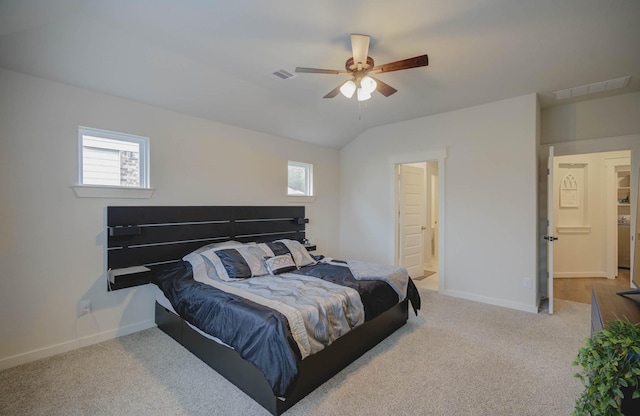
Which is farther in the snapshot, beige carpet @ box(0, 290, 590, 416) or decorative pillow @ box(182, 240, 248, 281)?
decorative pillow @ box(182, 240, 248, 281)

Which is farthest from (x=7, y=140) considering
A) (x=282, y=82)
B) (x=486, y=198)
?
(x=486, y=198)

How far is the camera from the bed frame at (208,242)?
2.08 m

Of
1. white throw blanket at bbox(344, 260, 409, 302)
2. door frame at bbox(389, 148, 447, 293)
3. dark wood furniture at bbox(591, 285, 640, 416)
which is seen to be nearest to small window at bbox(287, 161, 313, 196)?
door frame at bbox(389, 148, 447, 293)

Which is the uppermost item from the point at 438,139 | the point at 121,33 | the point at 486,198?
the point at 121,33

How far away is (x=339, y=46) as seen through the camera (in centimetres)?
265

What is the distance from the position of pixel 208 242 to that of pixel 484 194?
3.80 metres

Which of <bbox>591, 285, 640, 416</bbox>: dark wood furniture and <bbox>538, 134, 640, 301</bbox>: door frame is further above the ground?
<bbox>538, 134, 640, 301</bbox>: door frame

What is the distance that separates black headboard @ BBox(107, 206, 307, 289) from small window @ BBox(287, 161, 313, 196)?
637 millimetres

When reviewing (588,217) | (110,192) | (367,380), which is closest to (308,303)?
(367,380)

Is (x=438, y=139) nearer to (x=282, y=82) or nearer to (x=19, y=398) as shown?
(x=282, y=82)

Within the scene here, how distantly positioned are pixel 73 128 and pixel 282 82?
215 centimetres

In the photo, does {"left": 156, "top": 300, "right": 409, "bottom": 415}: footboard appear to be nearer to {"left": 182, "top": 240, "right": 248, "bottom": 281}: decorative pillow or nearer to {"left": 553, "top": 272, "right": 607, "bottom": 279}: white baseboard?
{"left": 182, "top": 240, "right": 248, "bottom": 281}: decorative pillow

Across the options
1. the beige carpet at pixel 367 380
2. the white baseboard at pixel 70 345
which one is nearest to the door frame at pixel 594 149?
the beige carpet at pixel 367 380

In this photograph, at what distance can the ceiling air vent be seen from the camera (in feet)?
10.2
